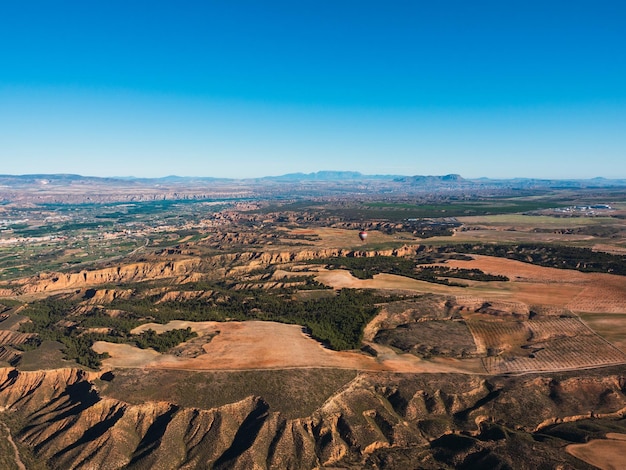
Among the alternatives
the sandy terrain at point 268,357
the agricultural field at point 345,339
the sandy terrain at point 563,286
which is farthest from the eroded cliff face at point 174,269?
the sandy terrain at point 268,357

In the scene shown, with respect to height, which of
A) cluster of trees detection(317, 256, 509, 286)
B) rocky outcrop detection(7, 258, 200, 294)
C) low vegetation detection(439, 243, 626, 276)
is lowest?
rocky outcrop detection(7, 258, 200, 294)

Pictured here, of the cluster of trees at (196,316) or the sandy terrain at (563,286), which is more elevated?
the sandy terrain at (563,286)

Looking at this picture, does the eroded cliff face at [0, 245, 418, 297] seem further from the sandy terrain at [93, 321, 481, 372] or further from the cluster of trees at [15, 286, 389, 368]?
the sandy terrain at [93, 321, 481, 372]

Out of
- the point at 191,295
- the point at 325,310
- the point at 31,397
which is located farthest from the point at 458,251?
the point at 31,397

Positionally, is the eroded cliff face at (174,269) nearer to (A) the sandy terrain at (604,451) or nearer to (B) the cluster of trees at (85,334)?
(B) the cluster of trees at (85,334)

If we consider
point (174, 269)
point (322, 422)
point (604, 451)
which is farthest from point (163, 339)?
point (174, 269)

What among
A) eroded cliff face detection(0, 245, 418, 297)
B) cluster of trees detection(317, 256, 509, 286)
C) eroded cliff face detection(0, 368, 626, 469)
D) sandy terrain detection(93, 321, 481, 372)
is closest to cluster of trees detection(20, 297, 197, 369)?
sandy terrain detection(93, 321, 481, 372)
